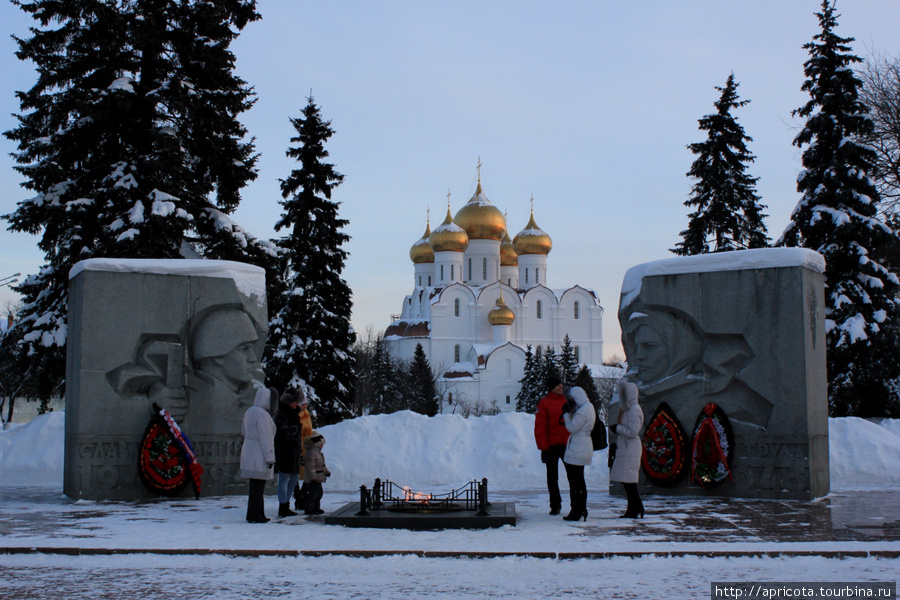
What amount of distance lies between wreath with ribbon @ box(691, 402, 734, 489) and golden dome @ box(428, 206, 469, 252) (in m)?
64.0

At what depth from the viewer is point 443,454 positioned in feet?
52.5

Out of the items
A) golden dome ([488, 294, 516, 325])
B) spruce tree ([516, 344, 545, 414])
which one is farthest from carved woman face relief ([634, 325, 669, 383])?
golden dome ([488, 294, 516, 325])

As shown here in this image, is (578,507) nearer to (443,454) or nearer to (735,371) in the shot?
(735,371)

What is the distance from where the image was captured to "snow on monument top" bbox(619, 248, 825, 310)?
11898 mm

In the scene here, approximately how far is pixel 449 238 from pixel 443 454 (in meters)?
60.2

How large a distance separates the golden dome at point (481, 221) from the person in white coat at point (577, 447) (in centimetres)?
6910

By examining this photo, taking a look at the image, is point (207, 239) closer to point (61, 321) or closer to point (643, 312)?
point (61, 321)

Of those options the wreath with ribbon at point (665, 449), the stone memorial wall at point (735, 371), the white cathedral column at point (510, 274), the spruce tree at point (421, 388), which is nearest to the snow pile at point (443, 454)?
the wreath with ribbon at point (665, 449)

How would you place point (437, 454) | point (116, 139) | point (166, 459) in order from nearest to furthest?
point (166, 459) → point (437, 454) → point (116, 139)

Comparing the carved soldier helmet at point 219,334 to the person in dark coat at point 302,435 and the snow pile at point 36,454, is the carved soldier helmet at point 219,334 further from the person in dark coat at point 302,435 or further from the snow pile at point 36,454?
the snow pile at point 36,454

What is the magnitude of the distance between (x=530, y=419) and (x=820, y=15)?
1464 centimetres

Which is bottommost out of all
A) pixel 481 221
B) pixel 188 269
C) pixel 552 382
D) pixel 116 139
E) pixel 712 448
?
pixel 712 448

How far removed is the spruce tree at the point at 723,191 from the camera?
30.1 meters

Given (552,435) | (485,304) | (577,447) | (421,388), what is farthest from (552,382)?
(485,304)
